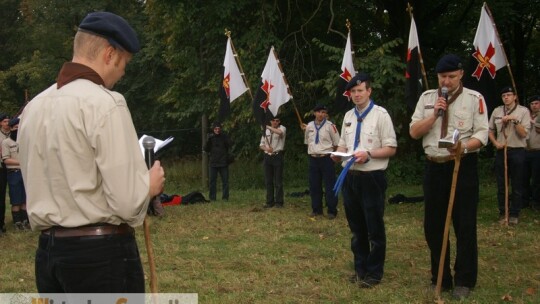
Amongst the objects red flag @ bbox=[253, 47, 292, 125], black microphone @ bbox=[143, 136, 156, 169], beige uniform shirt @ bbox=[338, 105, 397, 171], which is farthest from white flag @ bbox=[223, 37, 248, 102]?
black microphone @ bbox=[143, 136, 156, 169]

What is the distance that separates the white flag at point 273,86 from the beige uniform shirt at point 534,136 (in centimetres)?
462

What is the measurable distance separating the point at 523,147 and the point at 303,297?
5.94 metres

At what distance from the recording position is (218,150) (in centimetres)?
1573

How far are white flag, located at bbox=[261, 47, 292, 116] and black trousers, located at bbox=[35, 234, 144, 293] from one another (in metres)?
10.4

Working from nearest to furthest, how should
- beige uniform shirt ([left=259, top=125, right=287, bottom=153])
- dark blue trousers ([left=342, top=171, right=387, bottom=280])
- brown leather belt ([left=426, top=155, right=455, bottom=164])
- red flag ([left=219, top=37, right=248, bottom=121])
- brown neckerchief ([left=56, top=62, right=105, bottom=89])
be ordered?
brown neckerchief ([left=56, top=62, right=105, bottom=89]) → brown leather belt ([left=426, top=155, right=455, bottom=164]) → dark blue trousers ([left=342, top=171, right=387, bottom=280]) → beige uniform shirt ([left=259, top=125, right=287, bottom=153]) → red flag ([left=219, top=37, right=248, bottom=121])

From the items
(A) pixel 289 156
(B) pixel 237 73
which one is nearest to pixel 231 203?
(B) pixel 237 73

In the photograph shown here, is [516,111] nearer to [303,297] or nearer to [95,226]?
[303,297]

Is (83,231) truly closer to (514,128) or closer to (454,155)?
(454,155)

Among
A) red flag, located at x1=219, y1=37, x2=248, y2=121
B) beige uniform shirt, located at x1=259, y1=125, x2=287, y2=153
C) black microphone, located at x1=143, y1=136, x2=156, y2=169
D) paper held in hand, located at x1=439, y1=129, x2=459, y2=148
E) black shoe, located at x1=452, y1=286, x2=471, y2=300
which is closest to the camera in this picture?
black microphone, located at x1=143, y1=136, x2=156, y2=169

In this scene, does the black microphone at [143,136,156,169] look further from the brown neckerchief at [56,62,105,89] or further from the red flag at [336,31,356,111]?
the red flag at [336,31,356,111]

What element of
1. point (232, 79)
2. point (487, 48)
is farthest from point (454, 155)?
point (232, 79)

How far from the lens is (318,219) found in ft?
38.2

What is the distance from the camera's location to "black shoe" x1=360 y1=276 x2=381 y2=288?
6.61 metres

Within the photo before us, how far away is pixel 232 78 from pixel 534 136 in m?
6.17
